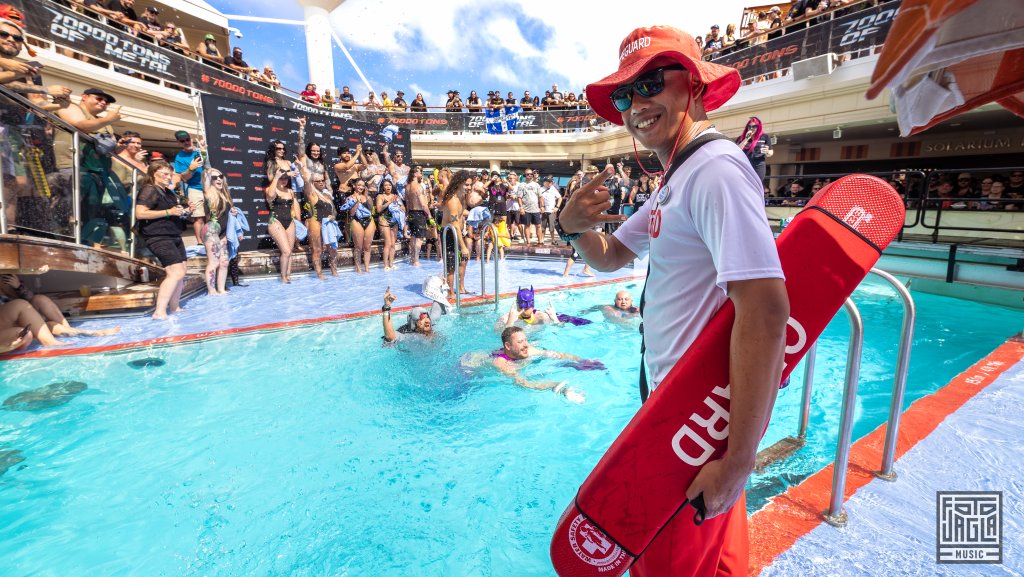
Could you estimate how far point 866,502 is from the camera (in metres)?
2.13

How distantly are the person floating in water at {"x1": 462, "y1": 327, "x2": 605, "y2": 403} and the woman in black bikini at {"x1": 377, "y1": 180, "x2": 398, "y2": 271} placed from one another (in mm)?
5997

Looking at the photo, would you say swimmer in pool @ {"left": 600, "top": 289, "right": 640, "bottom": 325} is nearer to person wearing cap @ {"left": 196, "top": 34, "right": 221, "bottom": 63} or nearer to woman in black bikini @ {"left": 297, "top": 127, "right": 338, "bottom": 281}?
woman in black bikini @ {"left": 297, "top": 127, "right": 338, "bottom": 281}

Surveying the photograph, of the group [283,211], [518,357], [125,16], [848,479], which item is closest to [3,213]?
[283,211]

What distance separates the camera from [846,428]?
2.02m

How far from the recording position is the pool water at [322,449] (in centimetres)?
261

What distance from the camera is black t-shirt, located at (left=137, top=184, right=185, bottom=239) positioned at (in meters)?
6.07

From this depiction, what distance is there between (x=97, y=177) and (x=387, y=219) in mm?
5171

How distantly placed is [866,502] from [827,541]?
425mm

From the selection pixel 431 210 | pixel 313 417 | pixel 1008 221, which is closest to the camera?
pixel 313 417

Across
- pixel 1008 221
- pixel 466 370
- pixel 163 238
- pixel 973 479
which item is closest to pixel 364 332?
pixel 466 370

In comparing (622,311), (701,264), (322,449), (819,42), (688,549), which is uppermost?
(819,42)

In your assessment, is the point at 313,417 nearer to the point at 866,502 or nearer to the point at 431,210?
the point at 866,502

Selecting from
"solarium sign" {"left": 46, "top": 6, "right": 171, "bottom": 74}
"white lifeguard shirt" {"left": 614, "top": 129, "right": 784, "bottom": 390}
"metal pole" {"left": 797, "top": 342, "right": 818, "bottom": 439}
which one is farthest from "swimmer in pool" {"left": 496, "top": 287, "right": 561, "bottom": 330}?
"solarium sign" {"left": 46, "top": 6, "right": 171, "bottom": 74}

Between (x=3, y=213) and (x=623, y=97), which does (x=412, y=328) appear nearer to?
(x=3, y=213)
